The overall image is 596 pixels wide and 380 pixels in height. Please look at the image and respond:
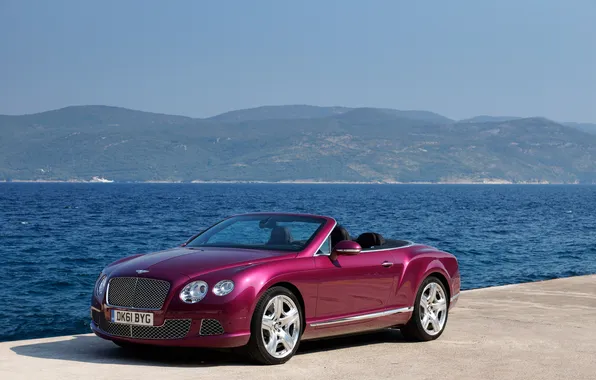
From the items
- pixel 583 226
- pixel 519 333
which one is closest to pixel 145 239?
pixel 583 226

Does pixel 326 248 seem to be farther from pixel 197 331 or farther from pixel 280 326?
pixel 197 331

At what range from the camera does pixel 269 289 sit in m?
8.20

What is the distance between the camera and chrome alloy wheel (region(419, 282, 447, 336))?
32.5 feet

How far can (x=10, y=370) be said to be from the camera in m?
7.80

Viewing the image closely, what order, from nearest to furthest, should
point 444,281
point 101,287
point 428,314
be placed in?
point 101,287 < point 428,314 < point 444,281

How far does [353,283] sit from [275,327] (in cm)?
112

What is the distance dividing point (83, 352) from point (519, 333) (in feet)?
15.2

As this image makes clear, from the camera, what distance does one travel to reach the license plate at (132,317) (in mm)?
8008

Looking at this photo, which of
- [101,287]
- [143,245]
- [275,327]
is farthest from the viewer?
[143,245]

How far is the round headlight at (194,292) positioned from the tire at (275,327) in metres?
0.48

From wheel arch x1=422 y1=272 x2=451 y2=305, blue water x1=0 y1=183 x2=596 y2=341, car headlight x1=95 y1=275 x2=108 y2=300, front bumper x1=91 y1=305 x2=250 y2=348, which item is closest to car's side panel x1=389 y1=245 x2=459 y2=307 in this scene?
wheel arch x1=422 y1=272 x2=451 y2=305

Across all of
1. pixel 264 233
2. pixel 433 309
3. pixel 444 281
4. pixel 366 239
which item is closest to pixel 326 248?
pixel 264 233

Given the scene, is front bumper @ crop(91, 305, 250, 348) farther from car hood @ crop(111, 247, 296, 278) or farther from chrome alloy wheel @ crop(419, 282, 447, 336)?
chrome alloy wheel @ crop(419, 282, 447, 336)

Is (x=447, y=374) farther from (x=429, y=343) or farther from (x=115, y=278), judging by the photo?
(x=115, y=278)
